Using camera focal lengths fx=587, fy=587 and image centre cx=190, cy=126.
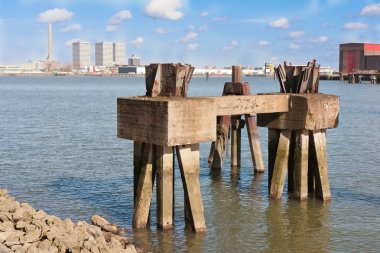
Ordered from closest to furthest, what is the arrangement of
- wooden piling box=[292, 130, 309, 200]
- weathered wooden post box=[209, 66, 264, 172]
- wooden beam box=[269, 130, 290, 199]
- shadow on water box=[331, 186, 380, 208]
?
wooden piling box=[292, 130, 309, 200], wooden beam box=[269, 130, 290, 199], shadow on water box=[331, 186, 380, 208], weathered wooden post box=[209, 66, 264, 172]

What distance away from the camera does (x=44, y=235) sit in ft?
34.4

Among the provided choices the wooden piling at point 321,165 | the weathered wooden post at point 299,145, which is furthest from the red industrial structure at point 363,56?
the wooden piling at point 321,165

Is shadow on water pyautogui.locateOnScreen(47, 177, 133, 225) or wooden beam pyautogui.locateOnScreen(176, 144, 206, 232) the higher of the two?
wooden beam pyautogui.locateOnScreen(176, 144, 206, 232)

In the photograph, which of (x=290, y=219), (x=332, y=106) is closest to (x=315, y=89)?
(x=332, y=106)

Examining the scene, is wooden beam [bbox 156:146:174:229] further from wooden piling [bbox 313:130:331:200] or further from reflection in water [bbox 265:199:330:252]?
wooden piling [bbox 313:130:331:200]

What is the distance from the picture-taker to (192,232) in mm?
13398

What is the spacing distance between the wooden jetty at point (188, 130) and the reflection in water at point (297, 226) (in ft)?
1.76

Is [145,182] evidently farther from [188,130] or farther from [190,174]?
[188,130]

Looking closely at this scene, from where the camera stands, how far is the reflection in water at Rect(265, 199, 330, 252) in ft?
43.3

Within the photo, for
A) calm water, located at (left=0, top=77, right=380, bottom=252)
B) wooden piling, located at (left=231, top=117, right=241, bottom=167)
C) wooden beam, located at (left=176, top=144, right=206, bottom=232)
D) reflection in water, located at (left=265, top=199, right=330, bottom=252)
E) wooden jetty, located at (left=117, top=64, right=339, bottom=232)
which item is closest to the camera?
wooden jetty, located at (left=117, top=64, right=339, bottom=232)

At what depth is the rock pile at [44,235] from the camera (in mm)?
10055

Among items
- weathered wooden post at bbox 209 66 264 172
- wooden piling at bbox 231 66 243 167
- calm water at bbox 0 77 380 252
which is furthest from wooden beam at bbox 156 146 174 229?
wooden piling at bbox 231 66 243 167

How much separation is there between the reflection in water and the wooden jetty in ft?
1.76

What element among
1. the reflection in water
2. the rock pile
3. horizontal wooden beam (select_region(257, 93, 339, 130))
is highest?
horizontal wooden beam (select_region(257, 93, 339, 130))
